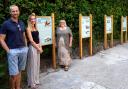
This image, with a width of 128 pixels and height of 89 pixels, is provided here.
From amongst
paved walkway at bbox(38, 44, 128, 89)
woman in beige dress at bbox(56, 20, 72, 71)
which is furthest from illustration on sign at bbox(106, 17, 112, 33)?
woman in beige dress at bbox(56, 20, 72, 71)

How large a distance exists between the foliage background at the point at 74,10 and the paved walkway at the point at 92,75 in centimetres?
115

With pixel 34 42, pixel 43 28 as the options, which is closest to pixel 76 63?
pixel 43 28

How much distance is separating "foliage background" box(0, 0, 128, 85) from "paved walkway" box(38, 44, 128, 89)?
1152 mm

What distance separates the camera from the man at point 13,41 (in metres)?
6.94

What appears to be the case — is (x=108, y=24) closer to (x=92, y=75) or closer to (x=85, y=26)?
(x=85, y=26)

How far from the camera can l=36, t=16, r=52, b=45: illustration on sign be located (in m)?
9.18

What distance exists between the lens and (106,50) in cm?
1356

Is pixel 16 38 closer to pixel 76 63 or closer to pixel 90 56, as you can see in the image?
pixel 76 63

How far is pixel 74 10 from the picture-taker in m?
11.9

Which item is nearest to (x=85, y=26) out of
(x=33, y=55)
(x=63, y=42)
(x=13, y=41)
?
(x=63, y=42)

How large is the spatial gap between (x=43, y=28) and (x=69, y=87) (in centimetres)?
204

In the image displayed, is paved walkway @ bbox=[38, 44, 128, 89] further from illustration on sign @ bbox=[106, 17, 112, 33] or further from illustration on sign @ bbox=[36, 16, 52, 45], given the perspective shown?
illustration on sign @ bbox=[106, 17, 112, 33]

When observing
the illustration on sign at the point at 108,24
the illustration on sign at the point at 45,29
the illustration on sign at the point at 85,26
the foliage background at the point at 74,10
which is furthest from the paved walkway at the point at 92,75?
the illustration on sign at the point at 108,24

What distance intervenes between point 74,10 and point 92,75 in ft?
11.0
